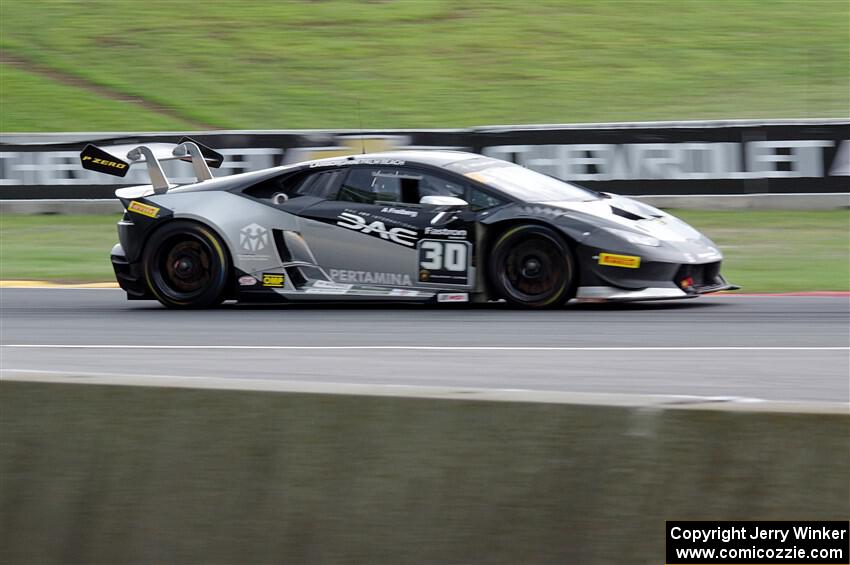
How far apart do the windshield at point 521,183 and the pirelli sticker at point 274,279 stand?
1.59 m

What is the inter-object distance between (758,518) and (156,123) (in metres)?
22.1

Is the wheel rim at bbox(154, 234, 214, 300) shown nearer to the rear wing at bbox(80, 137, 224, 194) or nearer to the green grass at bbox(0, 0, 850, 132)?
the rear wing at bbox(80, 137, 224, 194)

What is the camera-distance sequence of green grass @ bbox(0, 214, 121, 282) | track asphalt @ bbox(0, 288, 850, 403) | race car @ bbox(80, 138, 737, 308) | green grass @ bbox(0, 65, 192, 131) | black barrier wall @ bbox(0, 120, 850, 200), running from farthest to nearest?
green grass @ bbox(0, 65, 192, 131) → black barrier wall @ bbox(0, 120, 850, 200) → green grass @ bbox(0, 214, 121, 282) → race car @ bbox(80, 138, 737, 308) → track asphalt @ bbox(0, 288, 850, 403)

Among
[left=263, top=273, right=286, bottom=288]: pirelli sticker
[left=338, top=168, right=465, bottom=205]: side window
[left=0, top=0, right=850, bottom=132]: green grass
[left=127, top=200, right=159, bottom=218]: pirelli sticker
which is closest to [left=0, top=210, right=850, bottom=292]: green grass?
[left=127, top=200, right=159, bottom=218]: pirelli sticker

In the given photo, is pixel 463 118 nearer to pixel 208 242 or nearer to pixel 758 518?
pixel 208 242

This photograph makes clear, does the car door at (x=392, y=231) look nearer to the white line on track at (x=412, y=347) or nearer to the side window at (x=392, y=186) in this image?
the side window at (x=392, y=186)

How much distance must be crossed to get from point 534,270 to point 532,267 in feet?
0.09

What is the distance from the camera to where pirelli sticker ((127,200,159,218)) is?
1005 centimetres

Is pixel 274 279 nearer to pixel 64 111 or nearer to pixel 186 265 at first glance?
pixel 186 265

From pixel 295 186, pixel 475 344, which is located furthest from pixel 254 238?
pixel 475 344

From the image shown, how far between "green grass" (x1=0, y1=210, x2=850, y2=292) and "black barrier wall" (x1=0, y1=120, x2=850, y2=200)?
42cm

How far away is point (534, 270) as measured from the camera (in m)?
9.24

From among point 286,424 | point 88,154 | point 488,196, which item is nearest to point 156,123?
point 88,154

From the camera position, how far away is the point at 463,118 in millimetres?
23922
